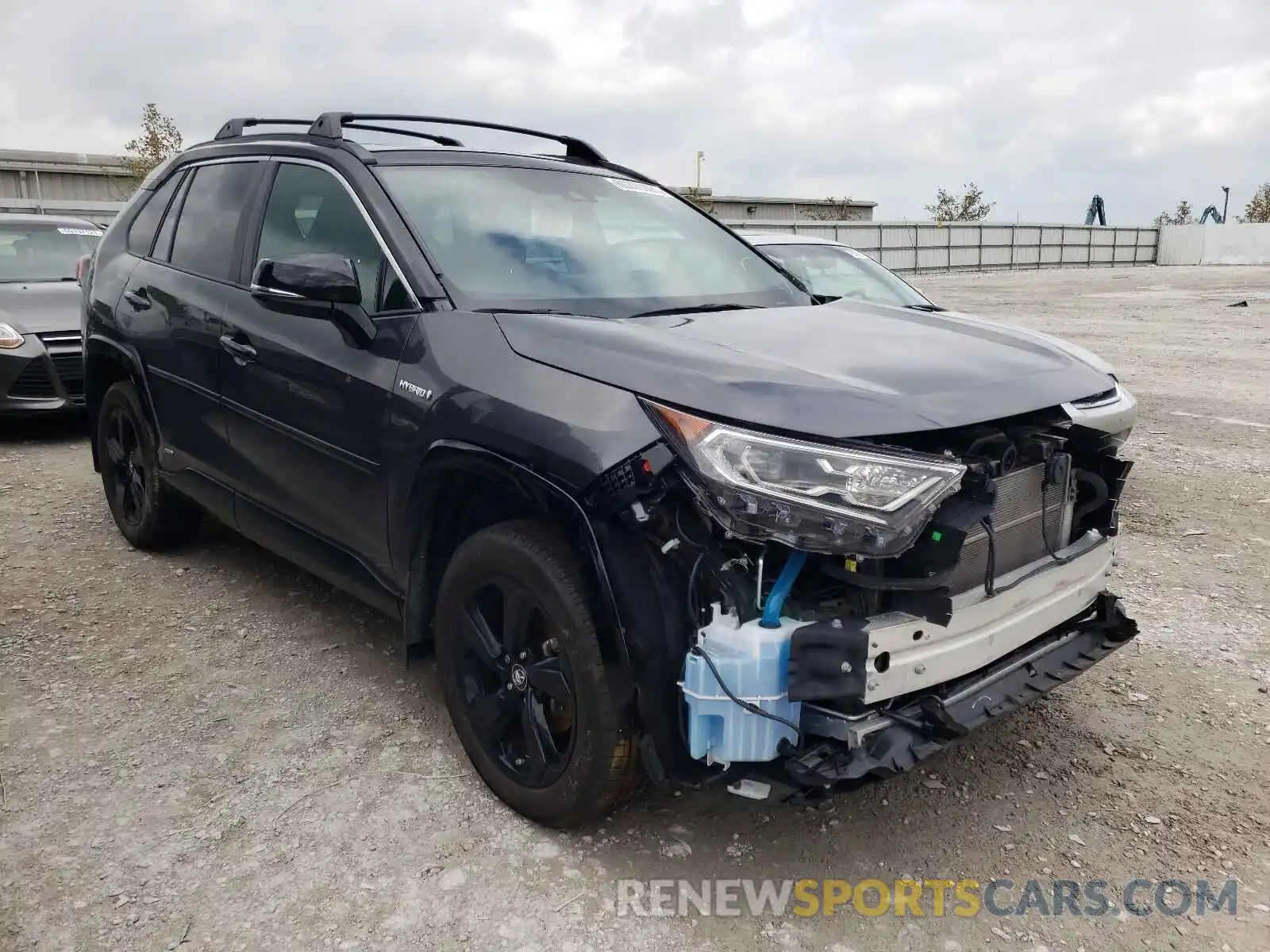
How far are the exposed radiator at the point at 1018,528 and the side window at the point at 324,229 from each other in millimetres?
1722

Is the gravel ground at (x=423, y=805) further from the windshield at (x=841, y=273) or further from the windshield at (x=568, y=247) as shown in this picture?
the windshield at (x=841, y=273)

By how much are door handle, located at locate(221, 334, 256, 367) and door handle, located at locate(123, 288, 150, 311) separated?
0.86 m

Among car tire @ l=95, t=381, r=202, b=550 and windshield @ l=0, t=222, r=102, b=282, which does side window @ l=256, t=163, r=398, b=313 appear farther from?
windshield @ l=0, t=222, r=102, b=282

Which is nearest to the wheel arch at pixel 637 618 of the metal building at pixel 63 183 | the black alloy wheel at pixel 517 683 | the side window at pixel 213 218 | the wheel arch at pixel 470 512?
the wheel arch at pixel 470 512

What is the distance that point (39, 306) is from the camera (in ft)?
25.1

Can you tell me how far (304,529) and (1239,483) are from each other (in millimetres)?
5448

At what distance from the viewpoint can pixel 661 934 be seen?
241cm

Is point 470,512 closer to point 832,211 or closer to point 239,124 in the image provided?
point 239,124

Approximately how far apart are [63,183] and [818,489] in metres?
29.3

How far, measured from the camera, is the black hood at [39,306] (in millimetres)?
7457

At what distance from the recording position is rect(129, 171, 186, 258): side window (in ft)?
15.1

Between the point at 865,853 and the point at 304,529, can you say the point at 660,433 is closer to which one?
the point at 865,853

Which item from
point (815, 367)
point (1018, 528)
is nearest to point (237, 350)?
point (815, 367)

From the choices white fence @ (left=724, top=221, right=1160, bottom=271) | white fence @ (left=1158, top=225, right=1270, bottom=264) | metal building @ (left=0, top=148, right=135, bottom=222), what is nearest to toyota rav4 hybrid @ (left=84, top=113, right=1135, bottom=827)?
metal building @ (left=0, top=148, right=135, bottom=222)
